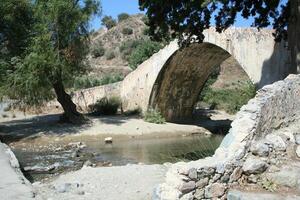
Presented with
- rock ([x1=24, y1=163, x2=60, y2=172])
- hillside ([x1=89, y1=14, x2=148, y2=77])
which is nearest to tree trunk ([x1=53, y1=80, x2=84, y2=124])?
rock ([x1=24, y1=163, x2=60, y2=172])

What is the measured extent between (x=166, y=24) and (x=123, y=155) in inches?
212

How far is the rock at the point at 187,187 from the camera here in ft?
20.1

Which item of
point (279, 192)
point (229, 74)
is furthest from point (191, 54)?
point (229, 74)

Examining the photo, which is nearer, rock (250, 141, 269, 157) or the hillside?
rock (250, 141, 269, 157)

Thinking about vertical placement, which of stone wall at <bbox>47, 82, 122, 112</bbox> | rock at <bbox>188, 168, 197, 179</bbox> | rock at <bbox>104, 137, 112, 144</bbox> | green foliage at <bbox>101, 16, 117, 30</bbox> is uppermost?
green foliage at <bbox>101, 16, 117, 30</bbox>

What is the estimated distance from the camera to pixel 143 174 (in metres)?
10.6

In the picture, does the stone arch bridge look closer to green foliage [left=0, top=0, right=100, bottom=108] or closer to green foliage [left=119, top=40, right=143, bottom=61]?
green foliage [left=0, top=0, right=100, bottom=108]

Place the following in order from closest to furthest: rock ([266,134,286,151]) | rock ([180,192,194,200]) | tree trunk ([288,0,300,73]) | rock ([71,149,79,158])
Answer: rock ([180,192,194,200])
rock ([266,134,286,151])
tree trunk ([288,0,300,73])
rock ([71,149,79,158])

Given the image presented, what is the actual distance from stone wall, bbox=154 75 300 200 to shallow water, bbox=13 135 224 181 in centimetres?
297

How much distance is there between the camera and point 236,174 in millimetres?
6496

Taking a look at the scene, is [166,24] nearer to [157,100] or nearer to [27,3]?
[27,3]

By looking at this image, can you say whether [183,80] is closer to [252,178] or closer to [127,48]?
[252,178]

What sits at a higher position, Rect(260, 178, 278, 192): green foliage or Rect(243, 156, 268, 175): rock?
Rect(243, 156, 268, 175): rock

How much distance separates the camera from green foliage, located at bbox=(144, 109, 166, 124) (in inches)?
980
